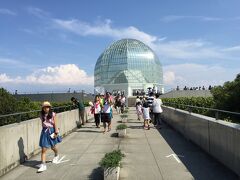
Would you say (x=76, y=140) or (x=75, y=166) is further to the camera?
(x=76, y=140)

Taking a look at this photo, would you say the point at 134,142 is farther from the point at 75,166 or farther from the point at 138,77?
the point at 138,77

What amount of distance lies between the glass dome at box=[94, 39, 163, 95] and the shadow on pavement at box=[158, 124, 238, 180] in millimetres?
101358

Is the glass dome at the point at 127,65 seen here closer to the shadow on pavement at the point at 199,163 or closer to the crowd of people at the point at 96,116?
the crowd of people at the point at 96,116

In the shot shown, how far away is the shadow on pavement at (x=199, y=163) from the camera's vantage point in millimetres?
9484

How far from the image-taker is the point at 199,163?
11016 millimetres

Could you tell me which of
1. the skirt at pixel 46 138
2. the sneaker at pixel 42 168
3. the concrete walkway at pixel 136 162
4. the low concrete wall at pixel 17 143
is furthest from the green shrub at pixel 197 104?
the sneaker at pixel 42 168

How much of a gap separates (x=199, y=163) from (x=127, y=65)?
357ft

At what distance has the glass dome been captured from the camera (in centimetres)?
11838

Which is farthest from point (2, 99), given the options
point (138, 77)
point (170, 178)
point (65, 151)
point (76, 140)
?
point (138, 77)

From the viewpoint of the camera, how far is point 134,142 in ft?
51.9

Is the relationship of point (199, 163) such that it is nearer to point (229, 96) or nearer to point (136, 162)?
point (136, 162)

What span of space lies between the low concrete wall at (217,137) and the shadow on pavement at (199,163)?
0.50ft

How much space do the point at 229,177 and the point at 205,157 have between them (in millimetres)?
2664

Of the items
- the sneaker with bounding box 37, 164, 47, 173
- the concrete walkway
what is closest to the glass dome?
the concrete walkway
